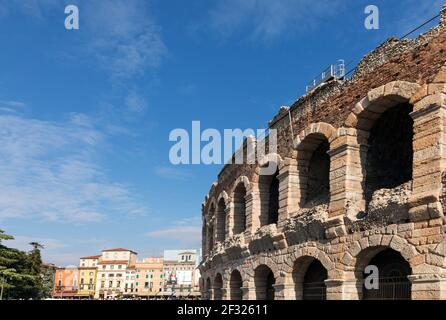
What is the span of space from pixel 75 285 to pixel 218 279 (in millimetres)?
75390

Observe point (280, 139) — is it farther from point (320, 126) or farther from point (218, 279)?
point (218, 279)

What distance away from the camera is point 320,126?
15.0 metres

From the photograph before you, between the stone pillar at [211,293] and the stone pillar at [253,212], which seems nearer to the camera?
the stone pillar at [253,212]

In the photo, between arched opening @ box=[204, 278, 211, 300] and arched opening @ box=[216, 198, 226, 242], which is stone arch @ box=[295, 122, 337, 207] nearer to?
arched opening @ box=[216, 198, 226, 242]

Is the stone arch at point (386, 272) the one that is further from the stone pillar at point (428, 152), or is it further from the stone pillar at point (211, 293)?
the stone pillar at point (211, 293)

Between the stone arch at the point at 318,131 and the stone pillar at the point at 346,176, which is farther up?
the stone arch at the point at 318,131

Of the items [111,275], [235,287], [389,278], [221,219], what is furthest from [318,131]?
[111,275]

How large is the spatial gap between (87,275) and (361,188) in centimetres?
9292

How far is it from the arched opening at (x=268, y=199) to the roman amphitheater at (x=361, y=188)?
4 cm

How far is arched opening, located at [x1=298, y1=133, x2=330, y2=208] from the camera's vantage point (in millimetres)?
16078

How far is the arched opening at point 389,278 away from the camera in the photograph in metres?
11.5

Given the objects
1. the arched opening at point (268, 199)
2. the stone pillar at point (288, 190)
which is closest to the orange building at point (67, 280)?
the arched opening at point (268, 199)
